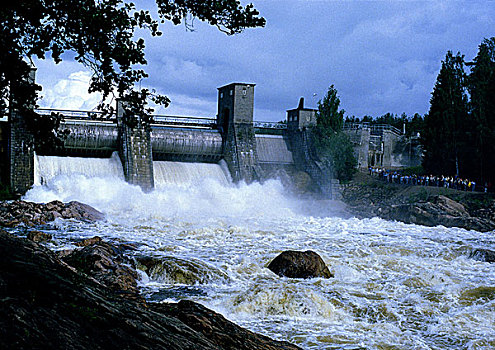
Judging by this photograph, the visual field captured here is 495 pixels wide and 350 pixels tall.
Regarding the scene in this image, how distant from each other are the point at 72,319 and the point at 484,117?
3330 cm

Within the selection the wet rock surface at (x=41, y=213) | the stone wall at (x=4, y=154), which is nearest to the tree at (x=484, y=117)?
the wet rock surface at (x=41, y=213)

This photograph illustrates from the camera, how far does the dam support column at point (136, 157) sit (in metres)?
26.3

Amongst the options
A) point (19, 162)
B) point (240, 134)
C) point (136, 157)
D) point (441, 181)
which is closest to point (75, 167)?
point (19, 162)

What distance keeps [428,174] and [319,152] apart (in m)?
8.59

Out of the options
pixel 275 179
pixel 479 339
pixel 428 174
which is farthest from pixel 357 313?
pixel 428 174

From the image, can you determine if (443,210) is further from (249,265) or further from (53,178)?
(53,178)

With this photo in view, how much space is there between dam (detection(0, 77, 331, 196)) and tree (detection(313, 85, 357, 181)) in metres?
0.93

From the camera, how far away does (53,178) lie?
24.8 metres

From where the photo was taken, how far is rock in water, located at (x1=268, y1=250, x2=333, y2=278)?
11828mm

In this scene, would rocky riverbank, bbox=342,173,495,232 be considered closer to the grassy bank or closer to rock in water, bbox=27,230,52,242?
the grassy bank

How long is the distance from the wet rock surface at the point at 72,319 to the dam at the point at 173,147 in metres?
19.5

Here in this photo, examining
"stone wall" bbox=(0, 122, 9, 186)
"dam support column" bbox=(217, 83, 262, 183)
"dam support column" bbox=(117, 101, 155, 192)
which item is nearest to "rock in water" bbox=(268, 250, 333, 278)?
"dam support column" bbox=(117, 101, 155, 192)

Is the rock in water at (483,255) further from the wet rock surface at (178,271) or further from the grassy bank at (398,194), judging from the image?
the grassy bank at (398,194)

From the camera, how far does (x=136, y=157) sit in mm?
26656
